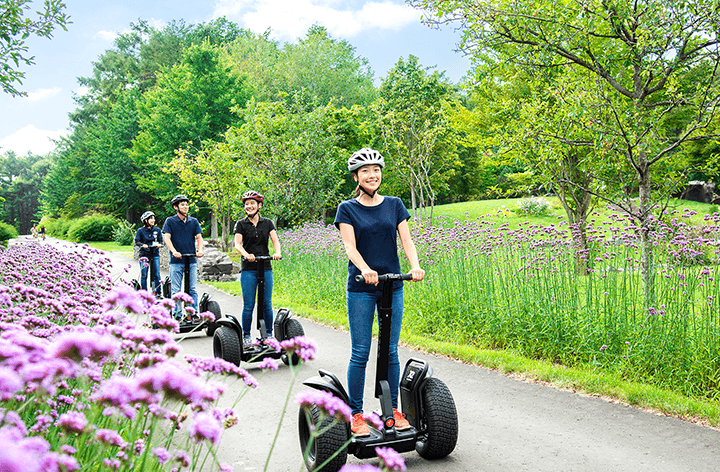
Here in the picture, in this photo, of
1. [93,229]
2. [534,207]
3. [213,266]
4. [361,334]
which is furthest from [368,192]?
[93,229]

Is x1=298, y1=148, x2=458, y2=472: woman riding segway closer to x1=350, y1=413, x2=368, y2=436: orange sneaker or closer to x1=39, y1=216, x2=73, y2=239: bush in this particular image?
x1=350, y1=413, x2=368, y2=436: orange sneaker

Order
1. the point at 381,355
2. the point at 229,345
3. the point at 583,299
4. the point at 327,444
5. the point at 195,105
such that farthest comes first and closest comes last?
1. the point at 195,105
2. the point at 583,299
3. the point at 229,345
4. the point at 381,355
5. the point at 327,444

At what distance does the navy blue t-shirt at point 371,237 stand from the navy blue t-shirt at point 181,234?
5.36m

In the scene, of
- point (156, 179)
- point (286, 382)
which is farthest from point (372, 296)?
point (156, 179)

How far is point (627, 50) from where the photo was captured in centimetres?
656

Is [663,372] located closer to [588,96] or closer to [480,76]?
[588,96]

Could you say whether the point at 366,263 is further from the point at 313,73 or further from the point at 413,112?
the point at 313,73

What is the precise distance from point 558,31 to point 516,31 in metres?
0.54

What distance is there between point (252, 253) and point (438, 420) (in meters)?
3.82

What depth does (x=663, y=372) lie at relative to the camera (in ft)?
17.4

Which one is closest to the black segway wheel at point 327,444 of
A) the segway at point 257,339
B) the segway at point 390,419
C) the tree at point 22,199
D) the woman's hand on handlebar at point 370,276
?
the segway at point 390,419

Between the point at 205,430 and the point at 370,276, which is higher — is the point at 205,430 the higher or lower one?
the lower one

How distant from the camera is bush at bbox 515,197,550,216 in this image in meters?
29.2


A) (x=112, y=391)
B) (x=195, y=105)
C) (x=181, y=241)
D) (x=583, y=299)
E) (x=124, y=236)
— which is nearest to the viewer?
(x=112, y=391)
